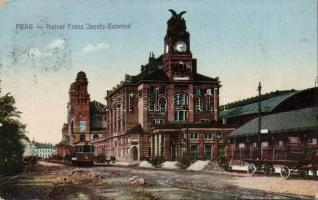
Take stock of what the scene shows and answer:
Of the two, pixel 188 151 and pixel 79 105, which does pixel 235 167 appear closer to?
pixel 188 151

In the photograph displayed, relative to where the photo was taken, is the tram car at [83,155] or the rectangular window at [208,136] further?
the tram car at [83,155]

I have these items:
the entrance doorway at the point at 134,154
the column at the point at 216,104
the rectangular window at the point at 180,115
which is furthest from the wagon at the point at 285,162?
the entrance doorway at the point at 134,154

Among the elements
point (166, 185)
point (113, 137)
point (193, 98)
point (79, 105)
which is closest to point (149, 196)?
point (166, 185)

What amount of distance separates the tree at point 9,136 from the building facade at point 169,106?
3407 millimetres

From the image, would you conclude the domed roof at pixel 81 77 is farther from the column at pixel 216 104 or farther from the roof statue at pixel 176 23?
the column at pixel 216 104

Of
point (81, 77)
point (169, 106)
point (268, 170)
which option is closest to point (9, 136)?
point (81, 77)

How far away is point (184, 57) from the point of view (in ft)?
67.7

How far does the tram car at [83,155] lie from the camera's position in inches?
1095

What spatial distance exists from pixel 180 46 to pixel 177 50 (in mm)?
1221

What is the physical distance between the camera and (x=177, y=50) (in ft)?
66.4

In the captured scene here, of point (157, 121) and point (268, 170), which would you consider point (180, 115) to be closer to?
point (157, 121)

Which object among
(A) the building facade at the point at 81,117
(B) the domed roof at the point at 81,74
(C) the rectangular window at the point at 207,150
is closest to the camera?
(B) the domed roof at the point at 81,74

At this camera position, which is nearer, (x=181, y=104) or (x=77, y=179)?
(x=77, y=179)

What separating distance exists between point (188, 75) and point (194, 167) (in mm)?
5462
